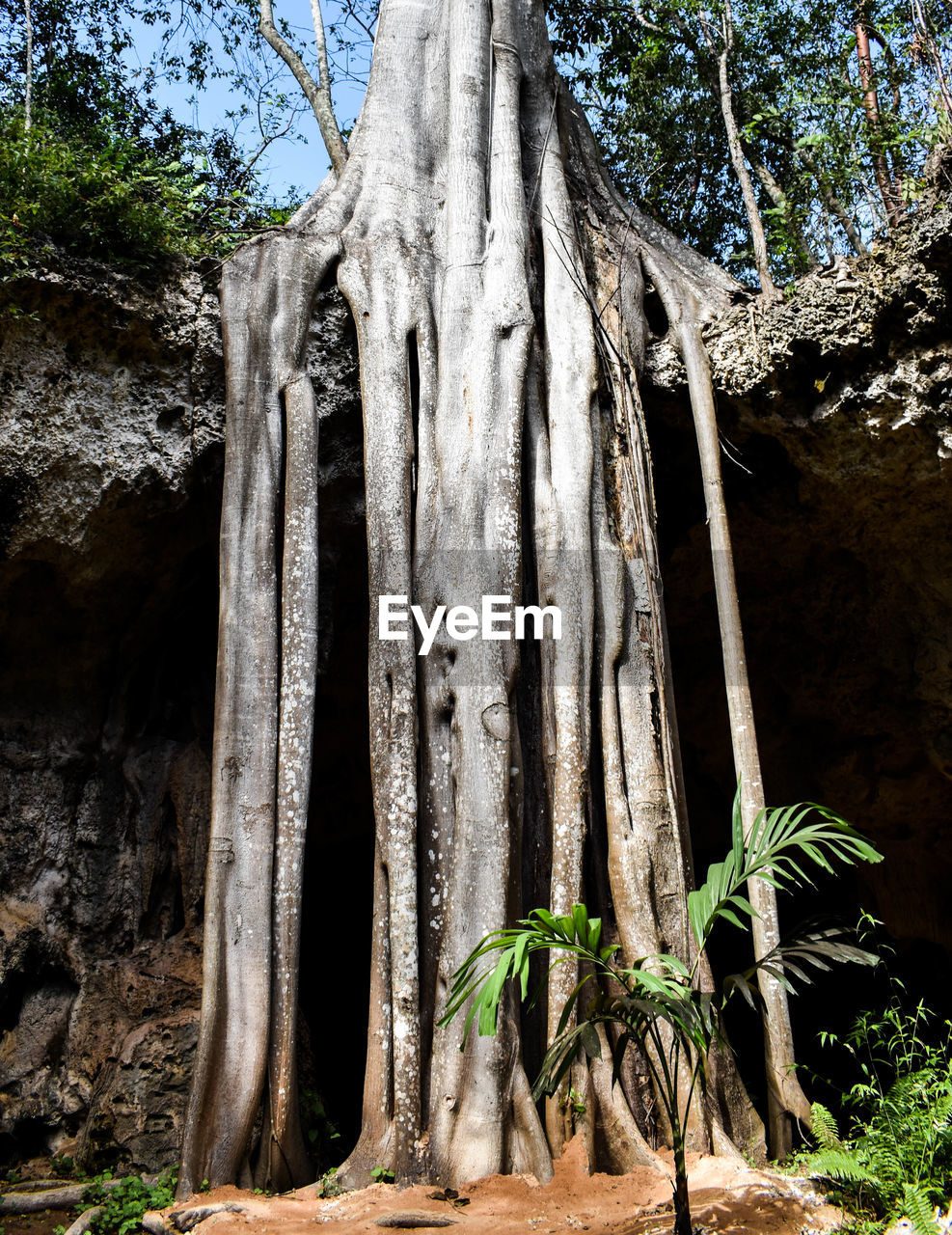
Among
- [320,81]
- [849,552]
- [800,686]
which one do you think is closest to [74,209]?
[320,81]

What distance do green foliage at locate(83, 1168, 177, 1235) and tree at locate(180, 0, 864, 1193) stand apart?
33 cm

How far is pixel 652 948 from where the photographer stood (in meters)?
3.94

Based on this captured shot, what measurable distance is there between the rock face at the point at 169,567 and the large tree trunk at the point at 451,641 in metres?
0.58

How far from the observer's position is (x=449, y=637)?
429cm

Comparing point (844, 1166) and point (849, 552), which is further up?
point (849, 552)

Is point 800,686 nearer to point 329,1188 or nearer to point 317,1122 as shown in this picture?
point 317,1122

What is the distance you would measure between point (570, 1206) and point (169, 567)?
12.7ft

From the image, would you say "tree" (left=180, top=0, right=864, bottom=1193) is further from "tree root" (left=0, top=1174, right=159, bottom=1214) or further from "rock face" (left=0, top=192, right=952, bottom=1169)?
"tree root" (left=0, top=1174, right=159, bottom=1214)

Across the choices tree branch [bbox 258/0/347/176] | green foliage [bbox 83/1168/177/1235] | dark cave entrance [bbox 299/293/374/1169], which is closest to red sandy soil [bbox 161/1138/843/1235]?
green foliage [bbox 83/1168/177/1235]

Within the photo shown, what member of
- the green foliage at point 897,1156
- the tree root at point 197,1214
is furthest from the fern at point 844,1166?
the tree root at point 197,1214

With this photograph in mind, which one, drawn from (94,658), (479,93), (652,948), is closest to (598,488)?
(652,948)

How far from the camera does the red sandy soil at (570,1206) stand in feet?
9.69

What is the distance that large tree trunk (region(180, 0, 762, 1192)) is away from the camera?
3820 mm

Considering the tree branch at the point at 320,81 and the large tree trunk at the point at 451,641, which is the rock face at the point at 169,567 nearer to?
the large tree trunk at the point at 451,641
